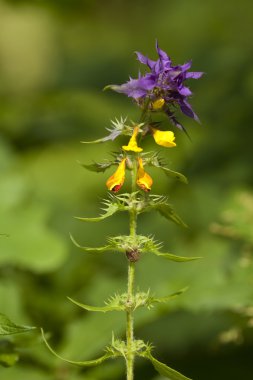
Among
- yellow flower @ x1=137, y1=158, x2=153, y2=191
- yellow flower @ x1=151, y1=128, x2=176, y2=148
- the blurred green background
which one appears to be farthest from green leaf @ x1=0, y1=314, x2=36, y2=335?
yellow flower @ x1=151, y1=128, x2=176, y2=148

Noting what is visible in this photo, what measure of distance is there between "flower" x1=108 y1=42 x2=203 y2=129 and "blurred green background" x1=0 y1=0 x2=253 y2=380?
20 cm

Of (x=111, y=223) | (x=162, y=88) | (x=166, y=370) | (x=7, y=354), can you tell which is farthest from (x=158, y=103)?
(x=111, y=223)

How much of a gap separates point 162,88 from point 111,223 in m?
3.17

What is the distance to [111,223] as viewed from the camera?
16.5 ft

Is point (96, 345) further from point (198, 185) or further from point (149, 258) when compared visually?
point (198, 185)

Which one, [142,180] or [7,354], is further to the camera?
[7,354]

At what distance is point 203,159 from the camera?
17.7ft

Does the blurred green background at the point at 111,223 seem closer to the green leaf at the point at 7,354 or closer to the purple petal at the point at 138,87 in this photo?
the green leaf at the point at 7,354

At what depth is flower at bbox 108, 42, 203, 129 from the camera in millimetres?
1894

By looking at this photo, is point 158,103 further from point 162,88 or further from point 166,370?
point 166,370

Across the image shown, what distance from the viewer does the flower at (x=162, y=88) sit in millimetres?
1894

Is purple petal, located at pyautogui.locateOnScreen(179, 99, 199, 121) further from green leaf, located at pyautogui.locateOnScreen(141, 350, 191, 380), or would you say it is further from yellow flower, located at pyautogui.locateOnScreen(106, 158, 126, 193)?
green leaf, located at pyautogui.locateOnScreen(141, 350, 191, 380)

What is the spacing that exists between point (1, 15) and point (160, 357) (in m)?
6.95

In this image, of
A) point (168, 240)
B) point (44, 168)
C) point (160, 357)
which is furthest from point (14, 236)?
point (44, 168)
